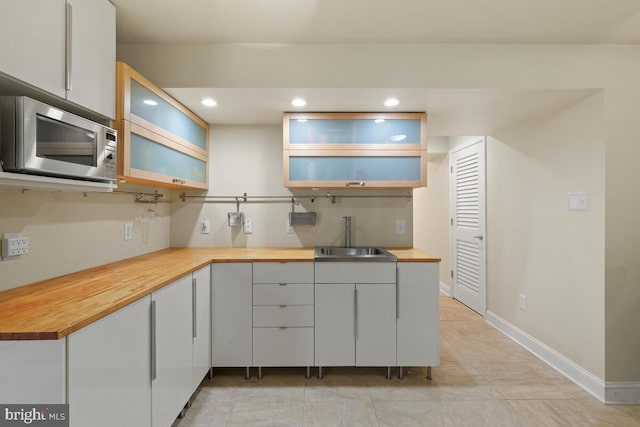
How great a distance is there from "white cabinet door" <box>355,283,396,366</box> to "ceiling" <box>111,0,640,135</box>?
1401 mm

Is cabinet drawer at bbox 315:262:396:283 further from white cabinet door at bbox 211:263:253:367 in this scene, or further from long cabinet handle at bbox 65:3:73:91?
long cabinet handle at bbox 65:3:73:91

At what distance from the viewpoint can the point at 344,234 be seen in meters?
2.92

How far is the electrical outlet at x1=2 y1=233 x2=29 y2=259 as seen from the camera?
4.53 ft

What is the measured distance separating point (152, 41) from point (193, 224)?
1495 mm

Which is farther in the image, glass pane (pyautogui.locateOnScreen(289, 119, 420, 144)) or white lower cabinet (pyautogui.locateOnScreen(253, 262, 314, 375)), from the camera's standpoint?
glass pane (pyautogui.locateOnScreen(289, 119, 420, 144))

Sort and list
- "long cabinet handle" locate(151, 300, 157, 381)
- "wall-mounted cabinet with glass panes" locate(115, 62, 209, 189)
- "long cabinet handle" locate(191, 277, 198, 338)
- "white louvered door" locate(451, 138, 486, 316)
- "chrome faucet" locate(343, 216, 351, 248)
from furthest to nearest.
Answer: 1. "white louvered door" locate(451, 138, 486, 316)
2. "chrome faucet" locate(343, 216, 351, 248)
3. "long cabinet handle" locate(191, 277, 198, 338)
4. "wall-mounted cabinet with glass panes" locate(115, 62, 209, 189)
5. "long cabinet handle" locate(151, 300, 157, 381)

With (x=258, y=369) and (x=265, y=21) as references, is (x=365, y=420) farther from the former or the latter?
(x=265, y=21)

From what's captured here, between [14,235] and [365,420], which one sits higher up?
[14,235]

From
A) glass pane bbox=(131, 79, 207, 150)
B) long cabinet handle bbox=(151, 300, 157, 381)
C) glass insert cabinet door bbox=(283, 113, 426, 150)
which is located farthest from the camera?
glass insert cabinet door bbox=(283, 113, 426, 150)

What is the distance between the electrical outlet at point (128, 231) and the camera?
7.29 ft

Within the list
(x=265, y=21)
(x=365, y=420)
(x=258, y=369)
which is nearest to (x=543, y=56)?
(x=265, y=21)

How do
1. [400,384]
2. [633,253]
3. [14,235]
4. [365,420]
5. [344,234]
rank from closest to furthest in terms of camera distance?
[14,235], [365,420], [633,253], [400,384], [344,234]

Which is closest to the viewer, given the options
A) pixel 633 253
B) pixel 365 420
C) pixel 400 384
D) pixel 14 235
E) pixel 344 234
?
pixel 14 235

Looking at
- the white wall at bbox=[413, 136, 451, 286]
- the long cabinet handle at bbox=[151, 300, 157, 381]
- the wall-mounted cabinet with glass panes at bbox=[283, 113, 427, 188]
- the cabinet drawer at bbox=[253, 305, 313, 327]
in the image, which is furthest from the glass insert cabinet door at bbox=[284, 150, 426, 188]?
the white wall at bbox=[413, 136, 451, 286]
